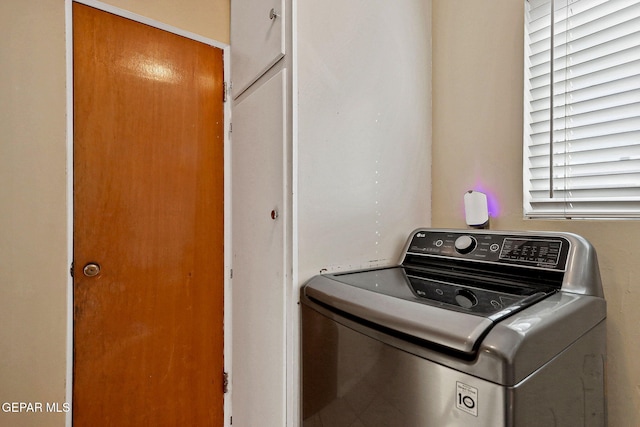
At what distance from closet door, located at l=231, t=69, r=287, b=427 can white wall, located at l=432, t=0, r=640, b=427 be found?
2.52 feet

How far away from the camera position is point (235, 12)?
1652 mm

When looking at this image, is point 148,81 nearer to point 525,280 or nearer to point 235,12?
point 235,12

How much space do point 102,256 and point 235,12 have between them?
55.7 inches

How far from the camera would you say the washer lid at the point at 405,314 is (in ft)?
1.88

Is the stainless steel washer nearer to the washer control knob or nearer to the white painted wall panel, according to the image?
the washer control knob

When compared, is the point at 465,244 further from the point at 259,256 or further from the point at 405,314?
the point at 259,256

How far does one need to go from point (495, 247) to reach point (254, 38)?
1302 mm

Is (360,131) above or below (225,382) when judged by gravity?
above

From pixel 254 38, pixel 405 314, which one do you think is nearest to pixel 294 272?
pixel 405 314

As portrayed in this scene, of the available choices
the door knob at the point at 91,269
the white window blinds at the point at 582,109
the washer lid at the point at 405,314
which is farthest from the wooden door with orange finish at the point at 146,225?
the white window blinds at the point at 582,109

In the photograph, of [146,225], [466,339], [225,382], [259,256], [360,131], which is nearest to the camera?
[466,339]

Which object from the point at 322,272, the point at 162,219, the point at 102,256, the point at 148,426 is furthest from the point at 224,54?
the point at 148,426

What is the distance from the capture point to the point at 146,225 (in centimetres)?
152

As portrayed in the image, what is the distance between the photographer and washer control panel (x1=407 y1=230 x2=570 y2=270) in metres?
0.87
